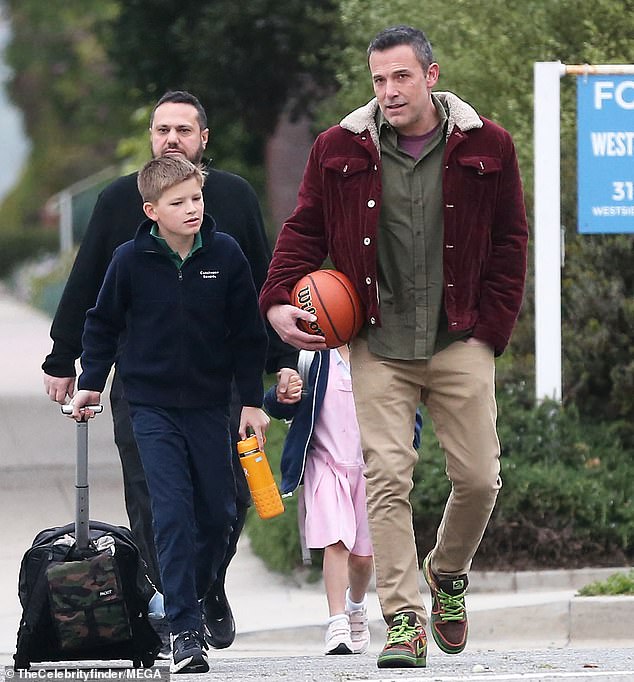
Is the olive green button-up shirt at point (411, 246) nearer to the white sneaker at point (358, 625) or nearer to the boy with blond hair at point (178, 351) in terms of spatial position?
the boy with blond hair at point (178, 351)

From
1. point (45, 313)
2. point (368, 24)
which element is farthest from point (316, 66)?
point (45, 313)

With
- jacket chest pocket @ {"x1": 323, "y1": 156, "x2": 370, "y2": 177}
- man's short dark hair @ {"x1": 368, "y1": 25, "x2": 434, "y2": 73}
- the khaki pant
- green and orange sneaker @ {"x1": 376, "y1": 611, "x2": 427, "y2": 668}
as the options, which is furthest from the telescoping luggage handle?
man's short dark hair @ {"x1": 368, "y1": 25, "x2": 434, "y2": 73}

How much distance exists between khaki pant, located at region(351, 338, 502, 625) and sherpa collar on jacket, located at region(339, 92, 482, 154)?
694 mm

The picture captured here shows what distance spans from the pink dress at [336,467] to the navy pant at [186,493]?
25.0 inches

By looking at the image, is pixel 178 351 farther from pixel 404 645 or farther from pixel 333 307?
pixel 404 645

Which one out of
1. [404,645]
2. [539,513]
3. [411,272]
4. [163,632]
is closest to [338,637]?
[163,632]

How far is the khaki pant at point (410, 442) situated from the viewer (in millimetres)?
5746

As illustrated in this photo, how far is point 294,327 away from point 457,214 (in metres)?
0.64

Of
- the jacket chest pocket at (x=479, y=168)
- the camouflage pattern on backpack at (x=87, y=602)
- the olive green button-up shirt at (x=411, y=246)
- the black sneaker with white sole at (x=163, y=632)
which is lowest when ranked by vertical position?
the black sneaker with white sole at (x=163, y=632)

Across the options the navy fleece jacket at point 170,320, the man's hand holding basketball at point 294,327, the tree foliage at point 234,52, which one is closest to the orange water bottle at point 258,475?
the navy fleece jacket at point 170,320

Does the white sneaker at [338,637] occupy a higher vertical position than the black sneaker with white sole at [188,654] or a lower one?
lower

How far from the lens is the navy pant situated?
6.05 meters

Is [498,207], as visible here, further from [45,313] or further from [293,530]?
[45,313]

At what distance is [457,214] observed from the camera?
5.69 meters
